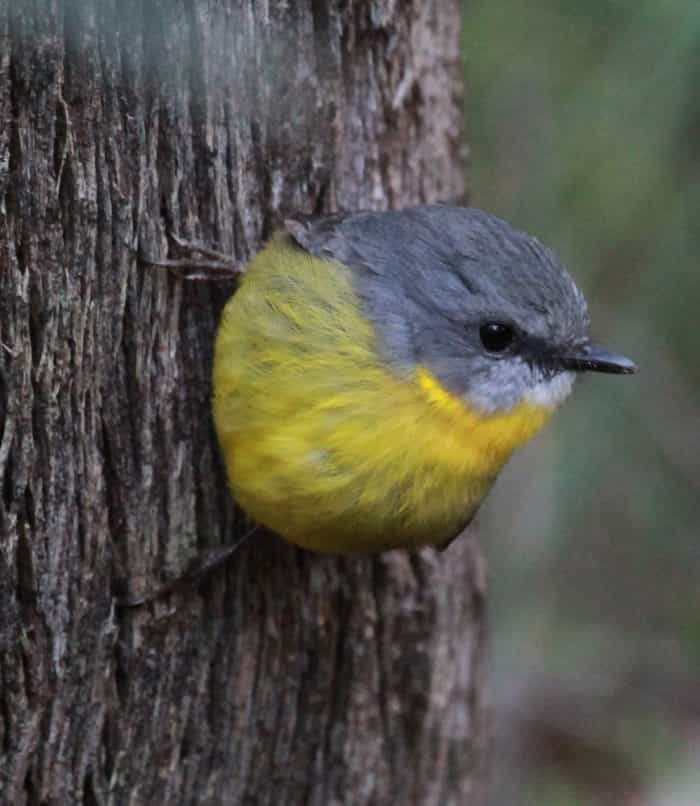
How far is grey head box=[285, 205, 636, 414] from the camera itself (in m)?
2.98

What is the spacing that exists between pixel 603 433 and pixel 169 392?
2.46 meters

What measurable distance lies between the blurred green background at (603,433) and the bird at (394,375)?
1.32 m

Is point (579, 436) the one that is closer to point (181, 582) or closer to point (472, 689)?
point (472, 689)

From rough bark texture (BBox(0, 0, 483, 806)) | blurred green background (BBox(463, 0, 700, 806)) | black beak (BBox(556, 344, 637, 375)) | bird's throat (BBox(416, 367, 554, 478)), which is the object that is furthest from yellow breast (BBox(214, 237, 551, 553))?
blurred green background (BBox(463, 0, 700, 806))

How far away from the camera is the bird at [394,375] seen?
295 cm

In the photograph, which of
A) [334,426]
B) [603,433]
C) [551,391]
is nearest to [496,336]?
[551,391]

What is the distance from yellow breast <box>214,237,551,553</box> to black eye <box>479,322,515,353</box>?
0.51 ft

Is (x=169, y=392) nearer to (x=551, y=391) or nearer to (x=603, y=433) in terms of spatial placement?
(x=551, y=391)

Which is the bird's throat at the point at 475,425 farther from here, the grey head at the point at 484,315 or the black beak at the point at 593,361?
the black beak at the point at 593,361

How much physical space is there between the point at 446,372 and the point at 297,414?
0.38 metres

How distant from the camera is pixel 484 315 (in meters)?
2.99

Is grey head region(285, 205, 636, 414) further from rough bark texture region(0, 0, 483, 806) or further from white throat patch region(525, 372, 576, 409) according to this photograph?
rough bark texture region(0, 0, 483, 806)

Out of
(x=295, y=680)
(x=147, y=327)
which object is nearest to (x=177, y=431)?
(x=147, y=327)

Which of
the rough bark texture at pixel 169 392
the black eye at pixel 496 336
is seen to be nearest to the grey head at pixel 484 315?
the black eye at pixel 496 336
